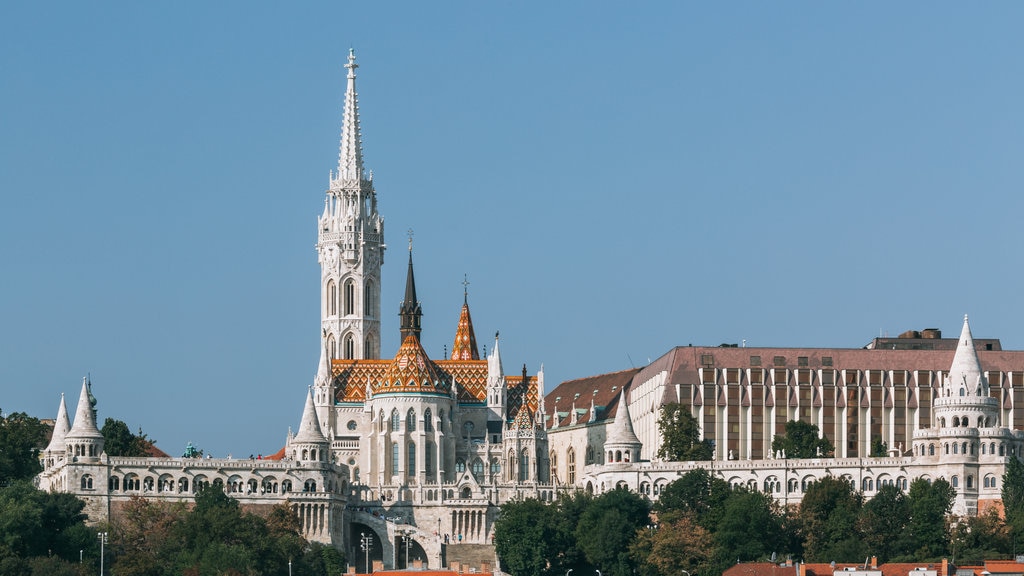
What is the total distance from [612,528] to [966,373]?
2718cm

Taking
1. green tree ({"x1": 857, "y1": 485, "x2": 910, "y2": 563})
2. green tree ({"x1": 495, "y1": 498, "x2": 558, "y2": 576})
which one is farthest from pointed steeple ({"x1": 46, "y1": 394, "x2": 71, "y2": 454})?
green tree ({"x1": 857, "y1": 485, "x2": 910, "y2": 563})

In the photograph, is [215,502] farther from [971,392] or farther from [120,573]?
[971,392]

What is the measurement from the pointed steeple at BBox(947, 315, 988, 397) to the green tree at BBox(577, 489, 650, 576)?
22491 millimetres

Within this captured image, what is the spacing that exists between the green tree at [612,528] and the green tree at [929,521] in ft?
59.6

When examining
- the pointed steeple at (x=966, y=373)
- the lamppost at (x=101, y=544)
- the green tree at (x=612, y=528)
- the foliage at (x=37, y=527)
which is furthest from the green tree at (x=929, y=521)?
the foliage at (x=37, y=527)

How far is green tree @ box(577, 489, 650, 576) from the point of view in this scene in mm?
188000

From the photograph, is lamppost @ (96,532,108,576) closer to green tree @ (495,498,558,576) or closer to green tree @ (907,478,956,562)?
green tree @ (495,498,558,576)

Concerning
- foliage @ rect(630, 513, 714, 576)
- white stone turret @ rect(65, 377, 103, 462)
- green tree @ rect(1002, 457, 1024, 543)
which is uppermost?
white stone turret @ rect(65, 377, 103, 462)

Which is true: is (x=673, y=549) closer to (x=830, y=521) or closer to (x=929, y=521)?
(x=830, y=521)

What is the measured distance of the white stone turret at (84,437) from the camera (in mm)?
192500

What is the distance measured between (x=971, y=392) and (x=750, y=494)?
17.7m

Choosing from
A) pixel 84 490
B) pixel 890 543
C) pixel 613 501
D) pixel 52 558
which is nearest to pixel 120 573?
pixel 52 558

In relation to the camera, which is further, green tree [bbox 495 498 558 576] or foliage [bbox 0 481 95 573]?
green tree [bbox 495 498 558 576]

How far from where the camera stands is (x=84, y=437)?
193 meters
